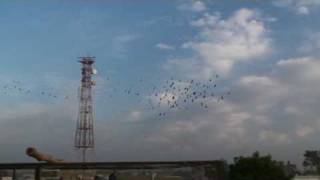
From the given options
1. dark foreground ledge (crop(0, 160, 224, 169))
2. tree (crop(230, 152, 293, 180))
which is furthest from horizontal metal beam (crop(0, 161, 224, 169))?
tree (crop(230, 152, 293, 180))

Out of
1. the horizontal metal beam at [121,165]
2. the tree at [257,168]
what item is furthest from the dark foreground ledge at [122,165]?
the tree at [257,168]

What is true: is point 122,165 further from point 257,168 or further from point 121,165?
point 257,168

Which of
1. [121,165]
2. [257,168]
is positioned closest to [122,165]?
[121,165]

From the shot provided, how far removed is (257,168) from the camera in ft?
217

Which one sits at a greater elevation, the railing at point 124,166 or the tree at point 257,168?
the tree at point 257,168

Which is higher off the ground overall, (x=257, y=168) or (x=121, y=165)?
(x=257, y=168)

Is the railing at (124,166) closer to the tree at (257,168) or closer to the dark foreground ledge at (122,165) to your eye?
the dark foreground ledge at (122,165)

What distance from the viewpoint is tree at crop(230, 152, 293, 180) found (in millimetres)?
64375

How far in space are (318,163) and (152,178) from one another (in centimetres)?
11172

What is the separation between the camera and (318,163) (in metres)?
132

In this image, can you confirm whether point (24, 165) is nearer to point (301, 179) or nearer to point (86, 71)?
point (86, 71)

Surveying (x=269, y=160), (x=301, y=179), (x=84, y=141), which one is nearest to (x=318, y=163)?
(x=301, y=179)

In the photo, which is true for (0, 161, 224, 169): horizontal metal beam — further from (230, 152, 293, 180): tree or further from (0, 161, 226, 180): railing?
(230, 152, 293, 180): tree

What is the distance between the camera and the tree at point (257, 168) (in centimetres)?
6438
